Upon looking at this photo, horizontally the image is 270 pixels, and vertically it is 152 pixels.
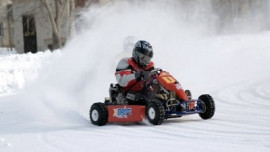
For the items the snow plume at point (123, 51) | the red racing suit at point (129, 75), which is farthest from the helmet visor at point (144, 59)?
the snow plume at point (123, 51)

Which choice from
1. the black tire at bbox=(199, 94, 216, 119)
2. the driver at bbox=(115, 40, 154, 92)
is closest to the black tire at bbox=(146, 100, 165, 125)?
the driver at bbox=(115, 40, 154, 92)

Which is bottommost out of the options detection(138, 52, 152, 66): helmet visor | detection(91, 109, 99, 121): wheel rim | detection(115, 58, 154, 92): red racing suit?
detection(91, 109, 99, 121): wheel rim

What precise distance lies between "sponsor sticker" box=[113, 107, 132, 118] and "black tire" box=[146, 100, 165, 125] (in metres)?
0.51

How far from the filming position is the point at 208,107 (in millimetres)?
9703

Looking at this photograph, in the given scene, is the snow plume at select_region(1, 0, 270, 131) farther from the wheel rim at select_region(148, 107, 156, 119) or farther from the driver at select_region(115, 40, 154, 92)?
the wheel rim at select_region(148, 107, 156, 119)

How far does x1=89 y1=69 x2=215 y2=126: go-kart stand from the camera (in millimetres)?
9344

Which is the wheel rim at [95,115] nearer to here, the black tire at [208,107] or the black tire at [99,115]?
the black tire at [99,115]

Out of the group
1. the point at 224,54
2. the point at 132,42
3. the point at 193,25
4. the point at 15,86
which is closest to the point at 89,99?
A: the point at 132,42

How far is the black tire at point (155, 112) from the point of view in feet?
29.3

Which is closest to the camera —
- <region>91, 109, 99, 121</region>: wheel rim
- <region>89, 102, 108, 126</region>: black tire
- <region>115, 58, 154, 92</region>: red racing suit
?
<region>89, 102, 108, 126</region>: black tire

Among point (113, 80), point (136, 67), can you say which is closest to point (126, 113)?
point (136, 67)

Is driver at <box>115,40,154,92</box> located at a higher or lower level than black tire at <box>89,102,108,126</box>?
higher

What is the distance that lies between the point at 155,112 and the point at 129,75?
1239mm

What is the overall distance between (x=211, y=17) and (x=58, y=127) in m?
34.8
